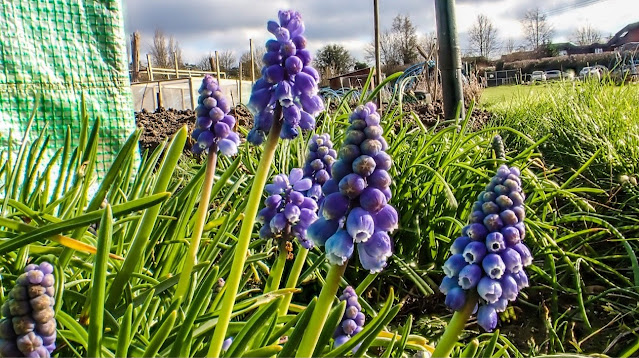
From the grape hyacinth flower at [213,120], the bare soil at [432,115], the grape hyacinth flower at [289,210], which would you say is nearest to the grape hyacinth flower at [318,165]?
the grape hyacinth flower at [289,210]

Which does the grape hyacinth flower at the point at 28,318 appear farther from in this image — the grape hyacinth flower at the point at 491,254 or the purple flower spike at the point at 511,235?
the purple flower spike at the point at 511,235

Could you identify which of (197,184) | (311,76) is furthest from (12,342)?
(197,184)

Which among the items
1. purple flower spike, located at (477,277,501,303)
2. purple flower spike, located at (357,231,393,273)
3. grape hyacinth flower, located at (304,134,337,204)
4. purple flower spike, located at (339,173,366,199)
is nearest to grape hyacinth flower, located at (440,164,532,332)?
purple flower spike, located at (477,277,501,303)

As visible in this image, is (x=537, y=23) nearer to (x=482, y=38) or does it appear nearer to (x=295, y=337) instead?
(x=482, y=38)

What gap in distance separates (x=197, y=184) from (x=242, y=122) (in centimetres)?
554

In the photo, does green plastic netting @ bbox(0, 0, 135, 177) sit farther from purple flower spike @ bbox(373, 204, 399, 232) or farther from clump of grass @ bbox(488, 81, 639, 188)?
purple flower spike @ bbox(373, 204, 399, 232)

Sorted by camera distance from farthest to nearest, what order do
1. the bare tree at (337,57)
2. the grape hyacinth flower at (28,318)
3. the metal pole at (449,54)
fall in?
the bare tree at (337,57) → the metal pole at (449,54) → the grape hyacinth flower at (28,318)

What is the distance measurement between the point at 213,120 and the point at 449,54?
3706mm

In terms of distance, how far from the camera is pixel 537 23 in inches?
3081

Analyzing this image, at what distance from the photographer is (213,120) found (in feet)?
4.83

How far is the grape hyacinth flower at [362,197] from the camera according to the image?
0.87 meters

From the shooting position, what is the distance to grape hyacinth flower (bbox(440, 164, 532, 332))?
3.27ft

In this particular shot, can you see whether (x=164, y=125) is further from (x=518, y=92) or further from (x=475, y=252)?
(x=475, y=252)

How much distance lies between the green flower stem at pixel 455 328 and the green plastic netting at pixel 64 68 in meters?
3.73
